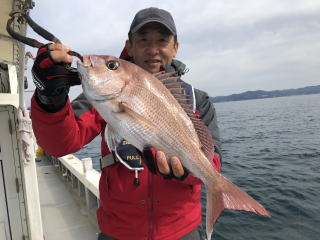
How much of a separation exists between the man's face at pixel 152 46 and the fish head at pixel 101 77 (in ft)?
2.47

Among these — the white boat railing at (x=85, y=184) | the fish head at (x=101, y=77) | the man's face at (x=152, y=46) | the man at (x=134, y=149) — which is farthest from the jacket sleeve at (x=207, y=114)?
the white boat railing at (x=85, y=184)

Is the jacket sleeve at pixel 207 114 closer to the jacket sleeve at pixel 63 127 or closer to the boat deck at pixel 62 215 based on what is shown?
the jacket sleeve at pixel 63 127

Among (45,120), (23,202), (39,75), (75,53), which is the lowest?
(23,202)

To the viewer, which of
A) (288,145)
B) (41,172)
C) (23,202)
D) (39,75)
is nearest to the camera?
(39,75)

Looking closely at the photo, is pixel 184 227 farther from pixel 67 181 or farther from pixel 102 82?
pixel 67 181

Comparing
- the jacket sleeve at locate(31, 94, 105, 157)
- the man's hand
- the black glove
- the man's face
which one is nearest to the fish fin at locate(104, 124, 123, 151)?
the jacket sleeve at locate(31, 94, 105, 157)

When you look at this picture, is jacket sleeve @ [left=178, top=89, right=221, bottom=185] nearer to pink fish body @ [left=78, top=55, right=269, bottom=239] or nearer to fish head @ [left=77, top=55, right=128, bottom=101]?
pink fish body @ [left=78, top=55, right=269, bottom=239]

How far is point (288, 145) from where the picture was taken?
59.4ft

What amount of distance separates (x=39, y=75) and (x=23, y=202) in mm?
3351

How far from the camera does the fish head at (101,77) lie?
197 cm

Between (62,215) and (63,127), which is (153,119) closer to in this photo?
(63,127)

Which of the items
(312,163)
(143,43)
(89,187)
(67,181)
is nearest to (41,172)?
(67,181)

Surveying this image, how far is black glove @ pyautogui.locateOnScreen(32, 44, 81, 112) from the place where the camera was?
188 cm

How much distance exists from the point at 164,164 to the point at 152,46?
132cm
